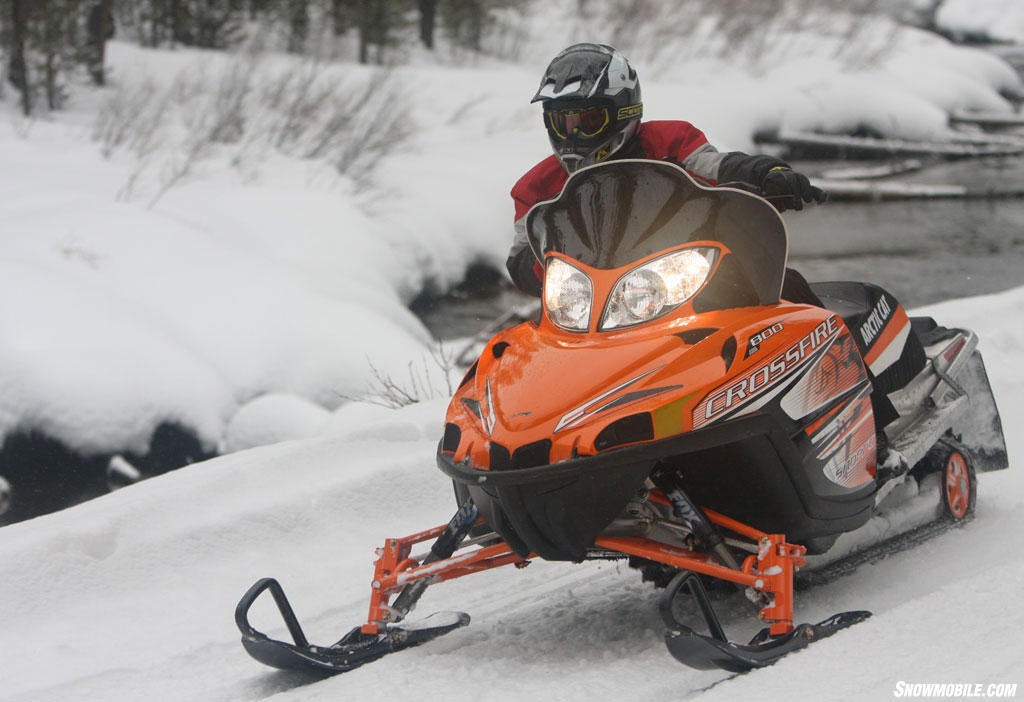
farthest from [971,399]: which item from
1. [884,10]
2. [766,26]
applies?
[884,10]

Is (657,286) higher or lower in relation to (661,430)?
higher

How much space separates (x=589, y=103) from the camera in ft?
11.9

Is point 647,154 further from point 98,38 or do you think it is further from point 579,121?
point 98,38

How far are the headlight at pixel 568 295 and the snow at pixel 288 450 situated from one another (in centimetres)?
85

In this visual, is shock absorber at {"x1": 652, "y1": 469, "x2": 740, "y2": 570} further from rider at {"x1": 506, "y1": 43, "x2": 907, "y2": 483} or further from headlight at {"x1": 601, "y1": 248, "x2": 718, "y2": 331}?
rider at {"x1": 506, "y1": 43, "x2": 907, "y2": 483}

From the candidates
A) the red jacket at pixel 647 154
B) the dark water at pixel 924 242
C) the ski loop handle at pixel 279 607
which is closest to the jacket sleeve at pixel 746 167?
the red jacket at pixel 647 154

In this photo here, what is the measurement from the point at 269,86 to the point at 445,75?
16.4 ft

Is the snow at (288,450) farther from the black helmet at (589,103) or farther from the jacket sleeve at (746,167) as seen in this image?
the black helmet at (589,103)

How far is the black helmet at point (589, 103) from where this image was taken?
3617mm

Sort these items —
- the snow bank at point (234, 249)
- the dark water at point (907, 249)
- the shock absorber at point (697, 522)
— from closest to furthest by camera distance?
the shock absorber at point (697, 522) → the snow bank at point (234, 249) → the dark water at point (907, 249)

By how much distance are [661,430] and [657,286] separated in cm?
43

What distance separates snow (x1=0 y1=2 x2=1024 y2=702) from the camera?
3102 mm

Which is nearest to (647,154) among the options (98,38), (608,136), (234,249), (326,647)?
(608,136)

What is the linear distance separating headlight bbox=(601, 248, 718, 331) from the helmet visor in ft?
2.19
